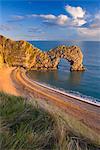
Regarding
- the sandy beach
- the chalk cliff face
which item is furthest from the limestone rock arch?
the sandy beach

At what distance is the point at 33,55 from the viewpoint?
205ft

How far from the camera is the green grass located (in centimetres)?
312

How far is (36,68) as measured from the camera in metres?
62.2

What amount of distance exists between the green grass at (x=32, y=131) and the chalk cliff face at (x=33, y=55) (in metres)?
53.5

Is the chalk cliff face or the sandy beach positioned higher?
the chalk cliff face

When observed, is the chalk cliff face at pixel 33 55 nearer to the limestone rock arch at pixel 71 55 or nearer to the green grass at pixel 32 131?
the limestone rock arch at pixel 71 55

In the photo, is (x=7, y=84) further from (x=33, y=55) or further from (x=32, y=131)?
(x=32, y=131)

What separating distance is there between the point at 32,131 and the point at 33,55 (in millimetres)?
59221

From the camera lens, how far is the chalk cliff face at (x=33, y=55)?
194 ft

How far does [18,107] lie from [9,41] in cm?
5711

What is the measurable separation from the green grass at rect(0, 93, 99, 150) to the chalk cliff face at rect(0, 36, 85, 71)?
53.5 meters

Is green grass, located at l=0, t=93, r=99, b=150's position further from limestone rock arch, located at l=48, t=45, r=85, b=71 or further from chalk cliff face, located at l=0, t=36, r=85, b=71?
limestone rock arch, located at l=48, t=45, r=85, b=71

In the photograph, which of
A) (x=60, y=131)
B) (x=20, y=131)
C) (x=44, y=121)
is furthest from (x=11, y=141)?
(x=44, y=121)

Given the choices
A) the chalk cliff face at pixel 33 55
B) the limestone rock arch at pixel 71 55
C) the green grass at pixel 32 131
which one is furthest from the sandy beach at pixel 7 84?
the green grass at pixel 32 131
